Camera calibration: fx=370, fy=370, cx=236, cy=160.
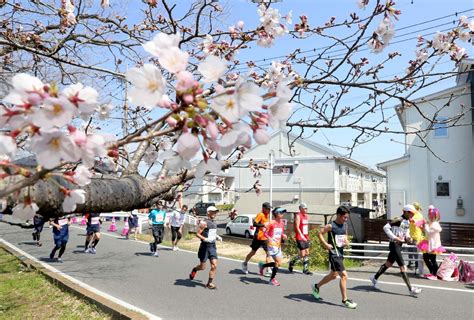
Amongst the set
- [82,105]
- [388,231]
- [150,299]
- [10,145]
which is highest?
[82,105]

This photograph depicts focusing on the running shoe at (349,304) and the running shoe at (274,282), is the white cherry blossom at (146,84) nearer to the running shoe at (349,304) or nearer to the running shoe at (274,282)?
the running shoe at (349,304)

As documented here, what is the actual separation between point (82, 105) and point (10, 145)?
0.25 m

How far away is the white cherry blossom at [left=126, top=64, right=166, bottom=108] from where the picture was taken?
1.04m

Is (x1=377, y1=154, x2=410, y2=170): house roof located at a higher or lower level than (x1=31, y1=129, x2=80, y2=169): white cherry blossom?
higher

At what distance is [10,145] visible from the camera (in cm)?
105

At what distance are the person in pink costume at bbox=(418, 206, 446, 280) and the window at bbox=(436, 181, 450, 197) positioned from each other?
9.38 m

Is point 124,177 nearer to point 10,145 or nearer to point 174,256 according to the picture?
point 10,145

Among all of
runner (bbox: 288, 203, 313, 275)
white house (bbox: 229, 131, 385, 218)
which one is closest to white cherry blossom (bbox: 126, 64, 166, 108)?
runner (bbox: 288, 203, 313, 275)

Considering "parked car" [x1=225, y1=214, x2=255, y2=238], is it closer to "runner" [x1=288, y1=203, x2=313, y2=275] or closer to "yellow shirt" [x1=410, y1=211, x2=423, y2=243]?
"runner" [x1=288, y1=203, x2=313, y2=275]

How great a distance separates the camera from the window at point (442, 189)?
54.4ft

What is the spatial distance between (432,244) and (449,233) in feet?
12.1

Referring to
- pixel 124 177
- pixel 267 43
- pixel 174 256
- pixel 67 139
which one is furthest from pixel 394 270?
pixel 67 139

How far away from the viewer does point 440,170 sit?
1680cm

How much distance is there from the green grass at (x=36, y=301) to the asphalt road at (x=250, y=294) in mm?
677
